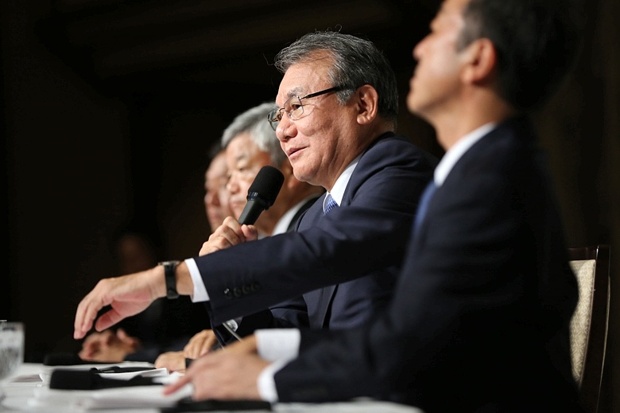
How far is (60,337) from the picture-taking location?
17.1 feet

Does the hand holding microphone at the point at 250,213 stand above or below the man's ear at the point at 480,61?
below

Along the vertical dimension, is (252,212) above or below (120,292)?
above

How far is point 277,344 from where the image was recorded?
3.51 ft

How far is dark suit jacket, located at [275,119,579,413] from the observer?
96cm

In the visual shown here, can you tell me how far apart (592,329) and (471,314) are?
795mm

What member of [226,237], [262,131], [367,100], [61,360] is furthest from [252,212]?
[262,131]

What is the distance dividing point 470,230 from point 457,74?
Result: 0.72 ft

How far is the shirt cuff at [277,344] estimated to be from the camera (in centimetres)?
106

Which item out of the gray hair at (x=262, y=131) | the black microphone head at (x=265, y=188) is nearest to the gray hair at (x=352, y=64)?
→ the black microphone head at (x=265, y=188)

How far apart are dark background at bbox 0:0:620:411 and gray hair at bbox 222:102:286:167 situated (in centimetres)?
167

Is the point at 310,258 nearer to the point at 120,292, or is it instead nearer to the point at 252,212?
the point at 120,292

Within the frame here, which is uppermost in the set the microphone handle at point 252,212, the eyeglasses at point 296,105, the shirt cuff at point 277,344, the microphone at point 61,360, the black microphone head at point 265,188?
the eyeglasses at point 296,105

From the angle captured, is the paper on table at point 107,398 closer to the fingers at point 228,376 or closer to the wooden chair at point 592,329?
the fingers at point 228,376

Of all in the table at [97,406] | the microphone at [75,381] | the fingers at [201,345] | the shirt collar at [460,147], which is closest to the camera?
the table at [97,406]
